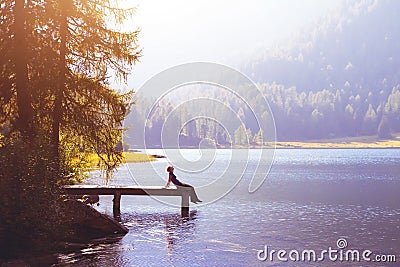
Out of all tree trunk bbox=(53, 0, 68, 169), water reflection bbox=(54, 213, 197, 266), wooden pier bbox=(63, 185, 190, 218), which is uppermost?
tree trunk bbox=(53, 0, 68, 169)

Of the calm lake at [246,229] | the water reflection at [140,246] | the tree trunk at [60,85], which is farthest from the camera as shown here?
the tree trunk at [60,85]

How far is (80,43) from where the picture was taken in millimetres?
25375

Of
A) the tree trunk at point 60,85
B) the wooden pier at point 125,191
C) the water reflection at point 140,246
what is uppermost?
the tree trunk at point 60,85

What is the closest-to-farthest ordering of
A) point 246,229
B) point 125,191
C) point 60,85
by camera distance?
point 60,85, point 246,229, point 125,191

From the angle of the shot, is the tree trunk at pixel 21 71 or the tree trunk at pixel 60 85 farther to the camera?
the tree trunk at pixel 60 85

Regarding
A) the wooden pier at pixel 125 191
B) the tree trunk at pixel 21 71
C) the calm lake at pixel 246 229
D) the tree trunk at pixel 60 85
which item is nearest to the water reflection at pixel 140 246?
the calm lake at pixel 246 229

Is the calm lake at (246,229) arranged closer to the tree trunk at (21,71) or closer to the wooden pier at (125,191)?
the wooden pier at (125,191)

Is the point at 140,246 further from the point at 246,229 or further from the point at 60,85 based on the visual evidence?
the point at 60,85

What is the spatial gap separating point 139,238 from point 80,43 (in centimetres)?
952

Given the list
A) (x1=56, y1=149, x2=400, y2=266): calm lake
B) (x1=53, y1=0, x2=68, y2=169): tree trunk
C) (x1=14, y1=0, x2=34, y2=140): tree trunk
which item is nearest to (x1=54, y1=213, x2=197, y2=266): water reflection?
(x1=56, y1=149, x2=400, y2=266): calm lake

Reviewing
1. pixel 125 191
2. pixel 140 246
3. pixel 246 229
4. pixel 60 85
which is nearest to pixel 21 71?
pixel 60 85

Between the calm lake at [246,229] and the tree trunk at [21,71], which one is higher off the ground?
the tree trunk at [21,71]

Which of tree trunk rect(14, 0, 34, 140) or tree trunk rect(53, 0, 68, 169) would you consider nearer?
tree trunk rect(14, 0, 34, 140)

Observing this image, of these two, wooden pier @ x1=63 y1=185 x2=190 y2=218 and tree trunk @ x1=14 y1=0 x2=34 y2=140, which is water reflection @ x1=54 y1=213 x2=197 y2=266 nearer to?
wooden pier @ x1=63 y1=185 x2=190 y2=218
